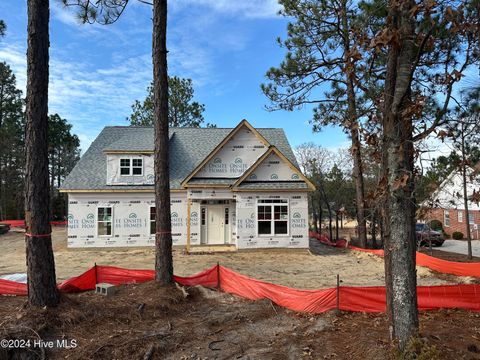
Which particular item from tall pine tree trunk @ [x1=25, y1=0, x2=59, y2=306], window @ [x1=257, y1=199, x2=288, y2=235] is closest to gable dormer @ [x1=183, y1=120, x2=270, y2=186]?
window @ [x1=257, y1=199, x2=288, y2=235]

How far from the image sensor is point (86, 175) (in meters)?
19.8

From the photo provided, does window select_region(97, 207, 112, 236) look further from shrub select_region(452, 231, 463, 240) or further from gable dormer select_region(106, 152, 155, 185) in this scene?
shrub select_region(452, 231, 463, 240)

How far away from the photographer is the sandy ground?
1178cm

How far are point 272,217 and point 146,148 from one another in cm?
853

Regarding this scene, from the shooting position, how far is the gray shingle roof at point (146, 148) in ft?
A: 63.8

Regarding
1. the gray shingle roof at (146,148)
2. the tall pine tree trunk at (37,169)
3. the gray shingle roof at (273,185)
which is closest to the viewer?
the tall pine tree trunk at (37,169)

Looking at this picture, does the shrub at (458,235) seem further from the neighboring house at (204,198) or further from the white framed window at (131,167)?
the white framed window at (131,167)

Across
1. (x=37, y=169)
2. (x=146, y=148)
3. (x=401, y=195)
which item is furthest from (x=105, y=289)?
(x=146, y=148)

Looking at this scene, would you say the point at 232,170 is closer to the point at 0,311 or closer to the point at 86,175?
the point at 86,175

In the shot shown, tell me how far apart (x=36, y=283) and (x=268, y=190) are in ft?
40.7

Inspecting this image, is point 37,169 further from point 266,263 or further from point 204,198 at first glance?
point 204,198

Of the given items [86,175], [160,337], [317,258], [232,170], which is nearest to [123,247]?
[86,175]

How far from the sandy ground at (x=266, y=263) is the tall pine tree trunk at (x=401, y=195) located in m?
6.05

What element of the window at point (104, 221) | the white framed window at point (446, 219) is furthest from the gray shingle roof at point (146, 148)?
the white framed window at point (446, 219)
